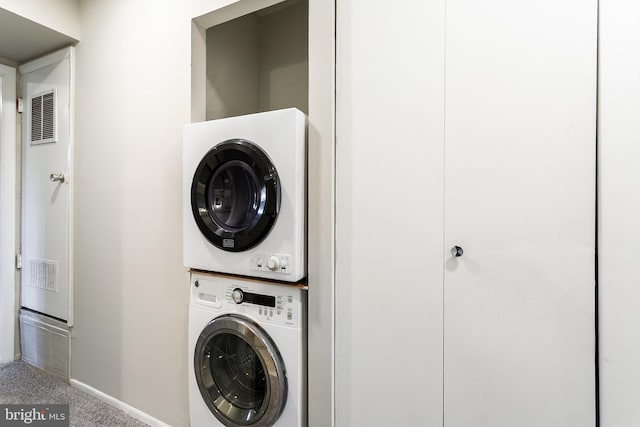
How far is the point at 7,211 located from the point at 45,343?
1.03 meters

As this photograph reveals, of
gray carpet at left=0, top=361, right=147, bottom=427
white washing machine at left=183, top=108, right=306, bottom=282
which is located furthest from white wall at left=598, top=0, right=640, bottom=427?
gray carpet at left=0, top=361, right=147, bottom=427

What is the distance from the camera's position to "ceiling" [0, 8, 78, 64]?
5.84 ft

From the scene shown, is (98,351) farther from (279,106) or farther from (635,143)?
(635,143)

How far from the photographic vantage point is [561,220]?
94cm

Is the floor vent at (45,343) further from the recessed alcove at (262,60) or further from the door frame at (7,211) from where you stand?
the recessed alcove at (262,60)

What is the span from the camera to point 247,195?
136cm

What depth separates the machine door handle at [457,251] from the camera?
3.50 ft

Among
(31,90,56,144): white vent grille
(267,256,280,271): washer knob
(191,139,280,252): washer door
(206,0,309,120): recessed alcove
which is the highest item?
(206,0,309,120): recessed alcove

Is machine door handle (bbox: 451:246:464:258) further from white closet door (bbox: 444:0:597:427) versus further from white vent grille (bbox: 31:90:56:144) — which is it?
white vent grille (bbox: 31:90:56:144)

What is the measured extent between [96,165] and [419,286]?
2.06 metres

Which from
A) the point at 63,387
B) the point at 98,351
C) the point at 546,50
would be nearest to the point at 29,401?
the point at 63,387

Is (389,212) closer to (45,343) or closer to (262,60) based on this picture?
(262,60)

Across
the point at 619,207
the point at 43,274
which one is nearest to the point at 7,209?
the point at 43,274

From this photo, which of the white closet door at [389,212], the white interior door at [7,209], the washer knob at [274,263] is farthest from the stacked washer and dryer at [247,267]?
the white interior door at [7,209]
